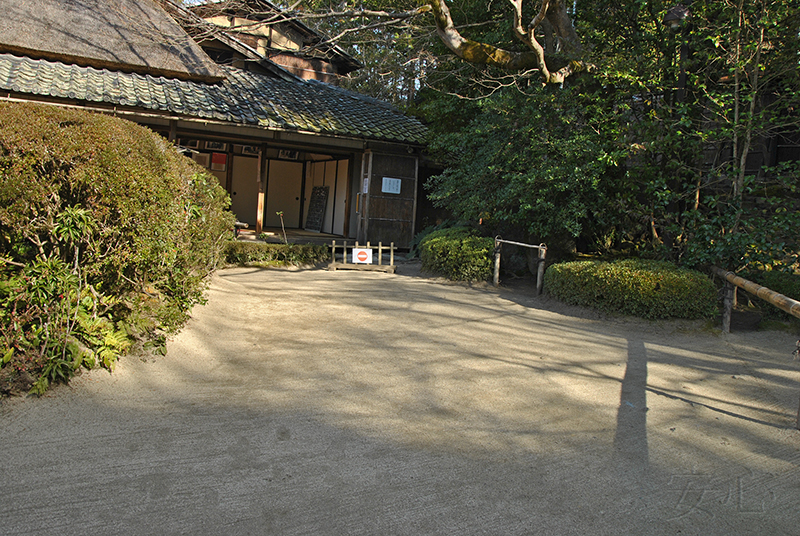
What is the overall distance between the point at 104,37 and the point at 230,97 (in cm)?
315

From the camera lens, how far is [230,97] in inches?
504

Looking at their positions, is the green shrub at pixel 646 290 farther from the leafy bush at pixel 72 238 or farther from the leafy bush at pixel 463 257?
the leafy bush at pixel 72 238

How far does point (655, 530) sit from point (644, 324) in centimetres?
458

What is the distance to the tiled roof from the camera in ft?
35.6

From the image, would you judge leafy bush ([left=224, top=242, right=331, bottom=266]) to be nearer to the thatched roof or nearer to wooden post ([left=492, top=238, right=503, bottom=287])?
wooden post ([left=492, top=238, right=503, bottom=287])

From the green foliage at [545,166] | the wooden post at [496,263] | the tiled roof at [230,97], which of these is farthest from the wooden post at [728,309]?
the tiled roof at [230,97]

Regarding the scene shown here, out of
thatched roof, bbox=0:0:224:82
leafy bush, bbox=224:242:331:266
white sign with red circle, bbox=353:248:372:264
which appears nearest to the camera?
white sign with red circle, bbox=353:248:372:264

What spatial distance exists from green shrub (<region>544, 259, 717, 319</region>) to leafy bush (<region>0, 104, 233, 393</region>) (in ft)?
17.4

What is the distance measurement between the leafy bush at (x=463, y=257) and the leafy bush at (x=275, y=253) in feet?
10.2

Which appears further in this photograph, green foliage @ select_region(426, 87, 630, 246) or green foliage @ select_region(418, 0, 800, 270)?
green foliage @ select_region(426, 87, 630, 246)

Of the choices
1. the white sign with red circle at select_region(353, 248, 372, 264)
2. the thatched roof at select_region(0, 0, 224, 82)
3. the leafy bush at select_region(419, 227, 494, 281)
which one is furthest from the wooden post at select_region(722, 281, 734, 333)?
the thatched roof at select_region(0, 0, 224, 82)

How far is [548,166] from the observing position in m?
8.56

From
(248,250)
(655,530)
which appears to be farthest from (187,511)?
(248,250)

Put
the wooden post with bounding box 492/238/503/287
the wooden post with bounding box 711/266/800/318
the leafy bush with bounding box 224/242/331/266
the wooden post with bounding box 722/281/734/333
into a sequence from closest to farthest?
the wooden post with bounding box 711/266/800/318, the wooden post with bounding box 722/281/734/333, the wooden post with bounding box 492/238/503/287, the leafy bush with bounding box 224/242/331/266
